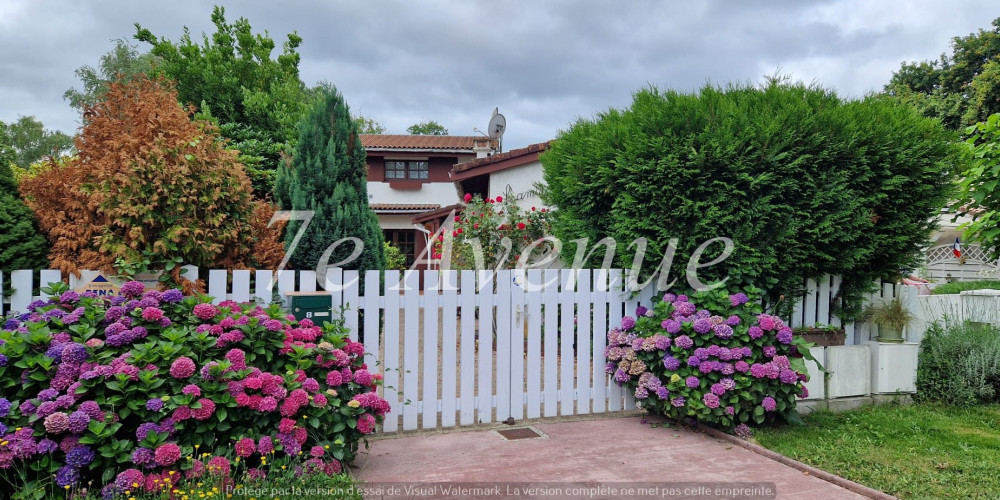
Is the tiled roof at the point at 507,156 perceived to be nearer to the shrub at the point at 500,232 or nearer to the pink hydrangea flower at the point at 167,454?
the shrub at the point at 500,232

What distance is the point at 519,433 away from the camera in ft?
14.8

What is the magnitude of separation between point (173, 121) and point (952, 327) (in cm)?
770

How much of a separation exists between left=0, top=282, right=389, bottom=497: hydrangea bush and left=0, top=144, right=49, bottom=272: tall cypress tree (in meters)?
0.84

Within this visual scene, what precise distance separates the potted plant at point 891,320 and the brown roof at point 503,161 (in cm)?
642

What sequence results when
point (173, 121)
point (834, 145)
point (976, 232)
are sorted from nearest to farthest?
1. point (173, 121)
2. point (834, 145)
3. point (976, 232)

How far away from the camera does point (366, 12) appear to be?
313 inches

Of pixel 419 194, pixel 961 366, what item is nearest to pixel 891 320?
pixel 961 366

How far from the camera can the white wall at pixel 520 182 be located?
1085cm

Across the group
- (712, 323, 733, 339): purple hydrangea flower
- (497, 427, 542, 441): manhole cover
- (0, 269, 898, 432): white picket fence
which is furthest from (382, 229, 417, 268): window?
(712, 323, 733, 339): purple hydrangea flower

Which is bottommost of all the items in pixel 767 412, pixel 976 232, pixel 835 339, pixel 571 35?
pixel 767 412

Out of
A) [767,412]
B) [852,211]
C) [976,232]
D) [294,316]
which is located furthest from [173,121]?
[976,232]

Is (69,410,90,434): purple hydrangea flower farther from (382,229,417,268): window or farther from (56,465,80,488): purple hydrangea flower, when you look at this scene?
(382,229,417,268): window

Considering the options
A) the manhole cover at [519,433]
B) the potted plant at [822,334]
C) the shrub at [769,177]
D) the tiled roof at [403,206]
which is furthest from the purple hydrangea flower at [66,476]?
the tiled roof at [403,206]

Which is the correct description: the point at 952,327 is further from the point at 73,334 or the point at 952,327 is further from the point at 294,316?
the point at 73,334
